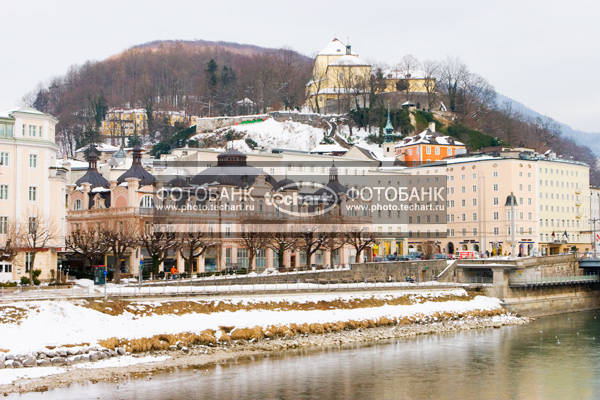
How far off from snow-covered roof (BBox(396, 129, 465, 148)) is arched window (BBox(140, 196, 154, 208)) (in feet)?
216

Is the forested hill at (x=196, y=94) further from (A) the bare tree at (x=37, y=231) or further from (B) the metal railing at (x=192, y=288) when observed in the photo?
(B) the metal railing at (x=192, y=288)

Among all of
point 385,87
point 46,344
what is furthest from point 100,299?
point 385,87

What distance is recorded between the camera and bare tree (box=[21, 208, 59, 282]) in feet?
194

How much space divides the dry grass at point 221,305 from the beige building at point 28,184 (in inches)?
571

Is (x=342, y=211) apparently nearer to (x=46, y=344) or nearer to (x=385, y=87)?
(x=46, y=344)

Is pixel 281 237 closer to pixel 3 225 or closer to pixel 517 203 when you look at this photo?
pixel 3 225

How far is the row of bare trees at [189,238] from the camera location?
68188 millimetres

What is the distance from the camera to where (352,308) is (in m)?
61.2

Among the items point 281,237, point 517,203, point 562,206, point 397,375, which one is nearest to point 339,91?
point 562,206

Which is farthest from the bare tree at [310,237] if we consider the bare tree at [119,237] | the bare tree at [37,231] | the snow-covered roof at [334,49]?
the snow-covered roof at [334,49]

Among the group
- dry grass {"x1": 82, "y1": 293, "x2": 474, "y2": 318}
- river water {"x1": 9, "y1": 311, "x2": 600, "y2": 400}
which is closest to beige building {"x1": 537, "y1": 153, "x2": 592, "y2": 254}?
dry grass {"x1": 82, "y1": 293, "x2": 474, "y2": 318}

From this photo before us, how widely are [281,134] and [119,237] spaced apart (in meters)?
73.6

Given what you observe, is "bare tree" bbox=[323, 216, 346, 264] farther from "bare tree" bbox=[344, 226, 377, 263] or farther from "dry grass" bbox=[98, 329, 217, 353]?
"dry grass" bbox=[98, 329, 217, 353]

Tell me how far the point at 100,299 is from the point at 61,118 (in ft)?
435
